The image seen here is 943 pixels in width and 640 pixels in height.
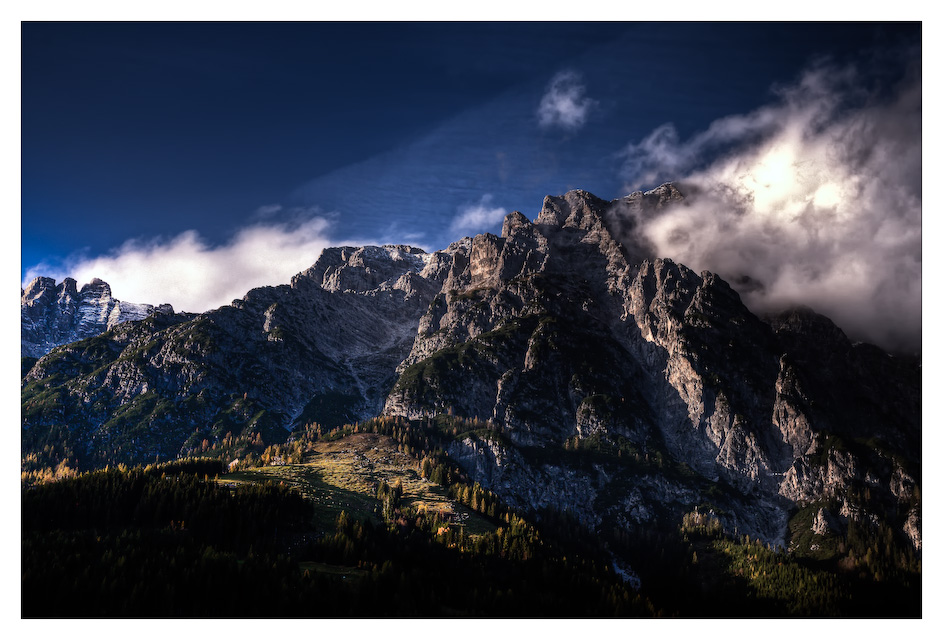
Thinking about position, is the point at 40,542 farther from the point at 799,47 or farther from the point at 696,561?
the point at 696,561

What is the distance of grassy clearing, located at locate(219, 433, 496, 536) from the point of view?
5217 inches

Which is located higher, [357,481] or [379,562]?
[357,481]

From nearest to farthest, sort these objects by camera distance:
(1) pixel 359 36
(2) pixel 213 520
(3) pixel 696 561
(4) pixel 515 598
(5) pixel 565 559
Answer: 1. (1) pixel 359 36
2. (4) pixel 515 598
3. (2) pixel 213 520
4. (5) pixel 565 559
5. (3) pixel 696 561

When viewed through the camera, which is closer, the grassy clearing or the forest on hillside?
the forest on hillside

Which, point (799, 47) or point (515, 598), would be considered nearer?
point (799, 47)

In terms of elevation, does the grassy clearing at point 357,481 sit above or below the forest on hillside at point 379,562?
above

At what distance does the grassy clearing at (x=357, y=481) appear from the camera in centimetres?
13250

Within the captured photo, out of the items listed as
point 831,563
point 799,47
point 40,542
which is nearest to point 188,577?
point 40,542

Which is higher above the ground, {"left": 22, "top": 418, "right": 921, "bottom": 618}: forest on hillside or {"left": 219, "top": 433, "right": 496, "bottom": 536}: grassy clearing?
{"left": 219, "top": 433, "right": 496, "bottom": 536}: grassy clearing

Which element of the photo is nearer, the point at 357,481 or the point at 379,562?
the point at 379,562

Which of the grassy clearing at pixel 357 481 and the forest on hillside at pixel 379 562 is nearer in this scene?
the forest on hillside at pixel 379 562

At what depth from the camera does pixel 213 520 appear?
9806cm

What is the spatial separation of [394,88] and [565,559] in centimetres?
8864

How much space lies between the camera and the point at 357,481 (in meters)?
162
